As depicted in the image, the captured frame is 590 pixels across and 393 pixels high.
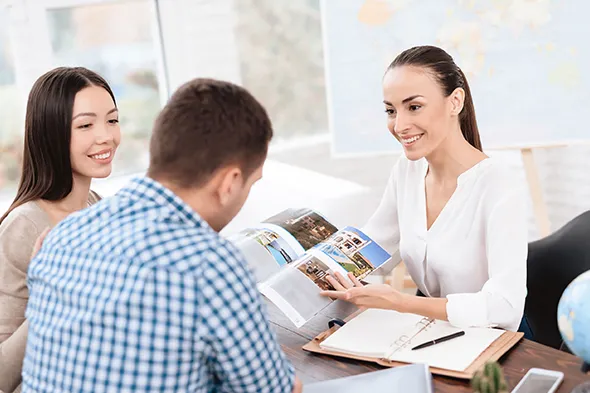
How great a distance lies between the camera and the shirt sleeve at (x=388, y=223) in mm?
1962

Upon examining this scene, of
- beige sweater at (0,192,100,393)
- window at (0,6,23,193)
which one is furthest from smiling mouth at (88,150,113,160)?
window at (0,6,23,193)

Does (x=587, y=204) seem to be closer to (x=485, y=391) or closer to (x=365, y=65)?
(x=365, y=65)

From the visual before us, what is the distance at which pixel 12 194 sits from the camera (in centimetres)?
322

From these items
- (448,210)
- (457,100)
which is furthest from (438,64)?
(448,210)

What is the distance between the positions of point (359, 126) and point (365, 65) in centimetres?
28

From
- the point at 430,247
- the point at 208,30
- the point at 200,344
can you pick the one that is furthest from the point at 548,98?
the point at 200,344

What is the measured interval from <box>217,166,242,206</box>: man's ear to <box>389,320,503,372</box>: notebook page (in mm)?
535

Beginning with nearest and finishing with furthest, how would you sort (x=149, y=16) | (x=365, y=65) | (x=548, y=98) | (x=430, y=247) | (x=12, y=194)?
1. (x=430, y=247)
2. (x=548, y=98)
3. (x=365, y=65)
4. (x=12, y=194)
5. (x=149, y=16)

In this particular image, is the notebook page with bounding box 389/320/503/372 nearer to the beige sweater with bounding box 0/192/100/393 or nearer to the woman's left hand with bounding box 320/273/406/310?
the woman's left hand with bounding box 320/273/406/310

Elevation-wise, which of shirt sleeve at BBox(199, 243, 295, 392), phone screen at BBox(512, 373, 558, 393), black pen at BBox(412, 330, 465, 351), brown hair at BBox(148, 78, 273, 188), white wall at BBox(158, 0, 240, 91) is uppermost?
white wall at BBox(158, 0, 240, 91)

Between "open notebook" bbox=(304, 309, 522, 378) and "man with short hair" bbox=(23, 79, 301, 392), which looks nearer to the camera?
"man with short hair" bbox=(23, 79, 301, 392)

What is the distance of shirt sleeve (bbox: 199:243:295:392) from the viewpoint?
0.88 m

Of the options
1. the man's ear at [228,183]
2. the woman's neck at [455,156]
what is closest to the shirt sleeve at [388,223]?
the woman's neck at [455,156]

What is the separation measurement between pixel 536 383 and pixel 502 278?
37 centimetres
